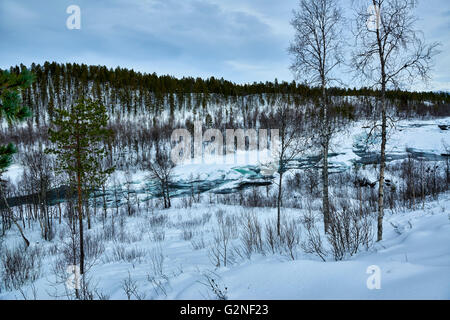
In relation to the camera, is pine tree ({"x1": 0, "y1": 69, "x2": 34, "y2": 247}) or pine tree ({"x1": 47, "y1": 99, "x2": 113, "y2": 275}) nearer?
pine tree ({"x1": 0, "y1": 69, "x2": 34, "y2": 247})

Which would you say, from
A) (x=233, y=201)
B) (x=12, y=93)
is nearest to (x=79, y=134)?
(x=12, y=93)

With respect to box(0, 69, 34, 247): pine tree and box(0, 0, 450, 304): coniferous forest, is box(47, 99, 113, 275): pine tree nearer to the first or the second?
box(0, 0, 450, 304): coniferous forest

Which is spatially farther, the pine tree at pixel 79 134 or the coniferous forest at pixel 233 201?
the pine tree at pixel 79 134

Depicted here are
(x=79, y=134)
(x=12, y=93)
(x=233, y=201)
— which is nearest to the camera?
(x=12, y=93)

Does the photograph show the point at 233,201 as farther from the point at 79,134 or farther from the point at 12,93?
the point at 12,93

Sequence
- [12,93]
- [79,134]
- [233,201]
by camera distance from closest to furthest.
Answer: [12,93], [79,134], [233,201]

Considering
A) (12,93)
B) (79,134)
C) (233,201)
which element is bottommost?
(233,201)

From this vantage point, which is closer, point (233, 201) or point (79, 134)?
point (79, 134)

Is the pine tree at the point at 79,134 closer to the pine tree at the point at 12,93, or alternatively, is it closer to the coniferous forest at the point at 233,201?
the coniferous forest at the point at 233,201

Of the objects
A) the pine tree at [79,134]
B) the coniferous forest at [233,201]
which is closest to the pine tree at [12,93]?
the coniferous forest at [233,201]

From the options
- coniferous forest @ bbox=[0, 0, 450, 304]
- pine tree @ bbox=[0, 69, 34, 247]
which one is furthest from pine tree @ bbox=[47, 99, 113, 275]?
pine tree @ bbox=[0, 69, 34, 247]
